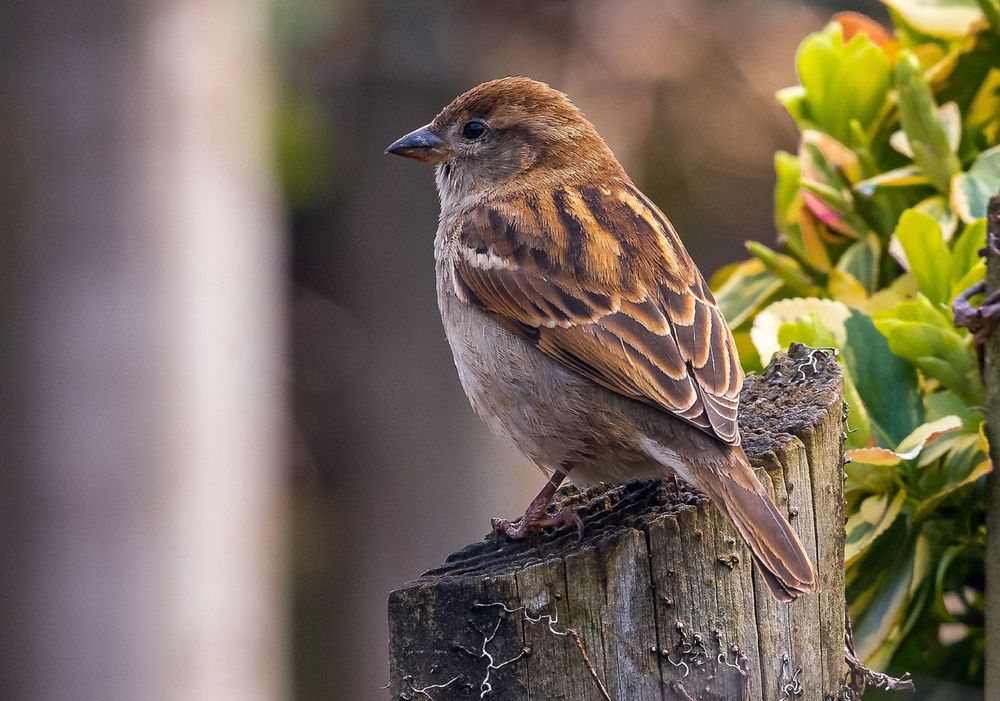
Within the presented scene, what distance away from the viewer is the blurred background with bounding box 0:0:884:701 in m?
5.07

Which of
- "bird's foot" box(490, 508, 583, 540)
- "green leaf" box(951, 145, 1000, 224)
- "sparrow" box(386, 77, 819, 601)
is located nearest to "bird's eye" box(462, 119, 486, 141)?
"sparrow" box(386, 77, 819, 601)

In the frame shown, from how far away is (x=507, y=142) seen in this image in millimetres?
3900

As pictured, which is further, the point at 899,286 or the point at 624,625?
the point at 899,286

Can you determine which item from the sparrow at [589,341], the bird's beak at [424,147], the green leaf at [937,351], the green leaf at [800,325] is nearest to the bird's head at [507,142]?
the bird's beak at [424,147]

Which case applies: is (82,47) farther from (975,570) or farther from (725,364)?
(975,570)

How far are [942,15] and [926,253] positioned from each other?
623 millimetres

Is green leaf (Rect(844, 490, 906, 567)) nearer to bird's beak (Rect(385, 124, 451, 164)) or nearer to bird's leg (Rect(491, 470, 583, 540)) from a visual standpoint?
bird's leg (Rect(491, 470, 583, 540))

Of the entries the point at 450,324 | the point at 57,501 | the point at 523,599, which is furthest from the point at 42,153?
the point at 523,599

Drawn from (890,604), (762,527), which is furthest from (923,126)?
(762,527)

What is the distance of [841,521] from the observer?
7.63ft

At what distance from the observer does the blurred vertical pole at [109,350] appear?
505 centimetres

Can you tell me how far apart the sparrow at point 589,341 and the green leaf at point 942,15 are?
74 centimetres

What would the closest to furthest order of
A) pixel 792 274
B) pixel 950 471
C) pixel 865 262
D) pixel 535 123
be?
1. pixel 950 471
2. pixel 865 262
3. pixel 792 274
4. pixel 535 123

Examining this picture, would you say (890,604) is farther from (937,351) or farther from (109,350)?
(109,350)
